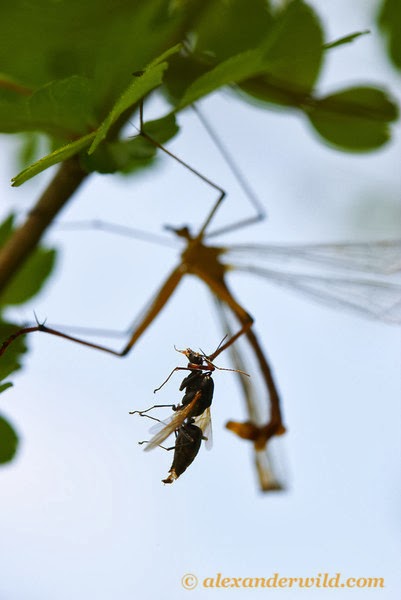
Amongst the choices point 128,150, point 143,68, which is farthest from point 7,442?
point 143,68

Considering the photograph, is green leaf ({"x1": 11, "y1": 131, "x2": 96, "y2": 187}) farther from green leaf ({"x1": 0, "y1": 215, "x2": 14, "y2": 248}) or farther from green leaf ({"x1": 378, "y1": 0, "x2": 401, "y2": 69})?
green leaf ({"x1": 378, "y1": 0, "x2": 401, "y2": 69})

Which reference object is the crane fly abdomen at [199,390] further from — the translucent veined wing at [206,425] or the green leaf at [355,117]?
the green leaf at [355,117]

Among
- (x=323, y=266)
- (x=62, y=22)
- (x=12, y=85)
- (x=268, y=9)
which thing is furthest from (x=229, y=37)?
(x=323, y=266)

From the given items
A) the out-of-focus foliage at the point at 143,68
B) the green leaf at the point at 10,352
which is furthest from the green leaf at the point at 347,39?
the green leaf at the point at 10,352

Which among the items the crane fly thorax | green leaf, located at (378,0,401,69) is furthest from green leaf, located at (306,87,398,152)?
the crane fly thorax

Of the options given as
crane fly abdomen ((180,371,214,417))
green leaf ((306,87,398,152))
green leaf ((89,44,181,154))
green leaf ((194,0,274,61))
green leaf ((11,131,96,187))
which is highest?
green leaf ((194,0,274,61))

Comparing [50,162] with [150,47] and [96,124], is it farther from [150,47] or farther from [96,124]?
[150,47]
